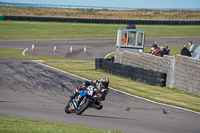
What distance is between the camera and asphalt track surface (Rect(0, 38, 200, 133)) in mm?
9578

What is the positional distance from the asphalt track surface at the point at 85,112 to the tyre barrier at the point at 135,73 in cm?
310

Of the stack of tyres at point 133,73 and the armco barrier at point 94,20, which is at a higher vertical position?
the armco barrier at point 94,20

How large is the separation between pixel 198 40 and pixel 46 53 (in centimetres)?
2348

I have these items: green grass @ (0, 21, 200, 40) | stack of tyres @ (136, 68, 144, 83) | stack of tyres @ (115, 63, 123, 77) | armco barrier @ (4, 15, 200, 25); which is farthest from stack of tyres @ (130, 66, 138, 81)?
armco barrier @ (4, 15, 200, 25)

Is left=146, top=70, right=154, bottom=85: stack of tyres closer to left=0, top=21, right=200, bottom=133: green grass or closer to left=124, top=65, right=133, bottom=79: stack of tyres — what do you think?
left=0, top=21, right=200, bottom=133: green grass

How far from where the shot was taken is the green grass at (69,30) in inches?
1769

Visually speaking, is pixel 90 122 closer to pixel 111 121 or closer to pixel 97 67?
pixel 111 121

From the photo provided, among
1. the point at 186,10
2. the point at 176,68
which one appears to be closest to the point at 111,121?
the point at 176,68

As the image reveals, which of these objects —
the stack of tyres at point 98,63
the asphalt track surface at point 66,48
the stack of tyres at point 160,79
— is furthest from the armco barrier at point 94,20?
the stack of tyres at point 160,79

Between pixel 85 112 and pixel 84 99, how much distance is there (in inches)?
46.3

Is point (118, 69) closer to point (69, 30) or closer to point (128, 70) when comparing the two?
point (128, 70)

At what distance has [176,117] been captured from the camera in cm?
1118

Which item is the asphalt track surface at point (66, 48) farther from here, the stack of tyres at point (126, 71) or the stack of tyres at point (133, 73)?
the stack of tyres at point (133, 73)

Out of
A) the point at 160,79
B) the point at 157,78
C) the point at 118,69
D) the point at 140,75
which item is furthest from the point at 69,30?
the point at 160,79
